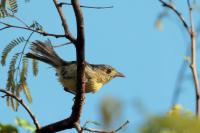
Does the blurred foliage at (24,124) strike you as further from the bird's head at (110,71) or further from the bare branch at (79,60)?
the bird's head at (110,71)

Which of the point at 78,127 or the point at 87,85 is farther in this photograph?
the point at 87,85

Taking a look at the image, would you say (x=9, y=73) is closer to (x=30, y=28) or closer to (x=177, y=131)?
(x=30, y=28)

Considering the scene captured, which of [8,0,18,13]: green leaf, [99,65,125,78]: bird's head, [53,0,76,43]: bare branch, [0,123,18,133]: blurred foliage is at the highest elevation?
[0,123,18,133]: blurred foliage

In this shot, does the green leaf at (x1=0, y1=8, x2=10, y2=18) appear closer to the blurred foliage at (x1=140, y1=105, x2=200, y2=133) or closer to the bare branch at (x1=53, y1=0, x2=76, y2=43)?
the bare branch at (x1=53, y1=0, x2=76, y2=43)

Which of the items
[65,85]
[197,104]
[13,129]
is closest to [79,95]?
[65,85]

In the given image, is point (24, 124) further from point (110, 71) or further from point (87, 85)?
point (110, 71)

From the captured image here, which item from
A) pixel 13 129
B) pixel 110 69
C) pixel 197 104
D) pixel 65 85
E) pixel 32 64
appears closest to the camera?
pixel 197 104

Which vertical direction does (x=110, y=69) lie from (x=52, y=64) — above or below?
below

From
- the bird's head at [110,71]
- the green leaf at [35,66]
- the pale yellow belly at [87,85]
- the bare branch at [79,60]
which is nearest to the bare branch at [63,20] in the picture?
the bare branch at [79,60]

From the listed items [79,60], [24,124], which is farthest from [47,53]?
[24,124]

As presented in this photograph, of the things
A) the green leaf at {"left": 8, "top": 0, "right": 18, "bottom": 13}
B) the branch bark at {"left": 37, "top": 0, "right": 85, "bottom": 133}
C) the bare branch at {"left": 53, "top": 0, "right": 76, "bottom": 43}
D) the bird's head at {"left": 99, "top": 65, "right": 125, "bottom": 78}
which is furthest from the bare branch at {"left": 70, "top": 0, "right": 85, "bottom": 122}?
the bird's head at {"left": 99, "top": 65, "right": 125, "bottom": 78}

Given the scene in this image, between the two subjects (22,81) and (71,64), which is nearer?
(22,81)

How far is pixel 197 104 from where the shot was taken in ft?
4.11

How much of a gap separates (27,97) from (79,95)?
40 centimetres
